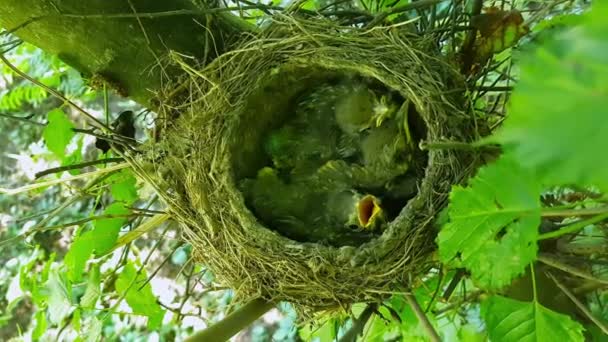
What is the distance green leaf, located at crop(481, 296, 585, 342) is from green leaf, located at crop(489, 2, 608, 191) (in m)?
0.56

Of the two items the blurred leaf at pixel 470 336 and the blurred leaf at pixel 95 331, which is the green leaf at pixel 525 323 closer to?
the blurred leaf at pixel 470 336

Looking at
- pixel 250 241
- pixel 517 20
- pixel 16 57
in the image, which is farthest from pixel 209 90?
pixel 16 57

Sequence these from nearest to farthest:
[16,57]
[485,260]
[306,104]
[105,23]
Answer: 1. [485,260]
2. [105,23]
3. [306,104]
4. [16,57]

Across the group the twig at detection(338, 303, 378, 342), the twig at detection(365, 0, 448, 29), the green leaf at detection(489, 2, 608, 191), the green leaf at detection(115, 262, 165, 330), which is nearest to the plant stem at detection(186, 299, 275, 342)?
the twig at detection(338, 303, 378, 342)

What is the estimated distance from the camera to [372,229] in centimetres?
116

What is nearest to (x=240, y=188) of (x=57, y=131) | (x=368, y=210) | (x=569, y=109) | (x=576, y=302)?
(x=368, y=210)

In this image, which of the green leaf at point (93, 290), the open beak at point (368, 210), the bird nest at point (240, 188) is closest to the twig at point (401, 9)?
the bird nest at point (240, 188)

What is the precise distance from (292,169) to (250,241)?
0.28 m

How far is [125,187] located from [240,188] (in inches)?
9.3

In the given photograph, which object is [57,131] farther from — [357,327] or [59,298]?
[357,327]

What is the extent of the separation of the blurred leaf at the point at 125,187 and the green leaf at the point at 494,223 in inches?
26.8

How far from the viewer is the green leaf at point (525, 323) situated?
2.58 feet

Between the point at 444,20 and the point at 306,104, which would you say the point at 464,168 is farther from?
the point at 306,104

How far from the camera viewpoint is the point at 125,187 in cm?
123
